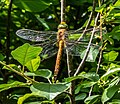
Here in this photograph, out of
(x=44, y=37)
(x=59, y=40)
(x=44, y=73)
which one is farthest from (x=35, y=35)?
(x=44, y=73)

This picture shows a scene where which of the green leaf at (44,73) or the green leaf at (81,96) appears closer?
the green leaf at (44,73)

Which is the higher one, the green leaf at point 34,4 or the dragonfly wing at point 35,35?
the green leaf at point 34,4

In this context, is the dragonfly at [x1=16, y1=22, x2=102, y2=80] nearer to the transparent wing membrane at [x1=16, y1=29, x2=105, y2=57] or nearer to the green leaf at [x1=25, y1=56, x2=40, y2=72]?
the transparent wing membrane at [x1=16, y1=29, x2=105, y2=57]

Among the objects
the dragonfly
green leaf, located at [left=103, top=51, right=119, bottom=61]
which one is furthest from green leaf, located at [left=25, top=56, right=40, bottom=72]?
green leaf, located at [left=103, top=51, right=119, bottom=61]

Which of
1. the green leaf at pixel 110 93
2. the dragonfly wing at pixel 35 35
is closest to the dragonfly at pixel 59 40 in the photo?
the dragonfly wing at pixel 35 35

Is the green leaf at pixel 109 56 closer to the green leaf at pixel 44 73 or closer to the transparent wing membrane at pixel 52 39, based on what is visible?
the transparent wing membrane at pixel 52 39

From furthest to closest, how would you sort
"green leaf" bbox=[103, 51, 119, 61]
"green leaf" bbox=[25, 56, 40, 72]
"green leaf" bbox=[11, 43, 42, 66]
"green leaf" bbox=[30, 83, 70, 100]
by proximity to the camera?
"green leaf" bbox=[103, 51, 119, 61], "green leaf" bbox=[25, 56, 40, 72], "green leaf" bbox=[11, 43, 42, 66], "green leaf" bbox=[30, 83, 70, 100]

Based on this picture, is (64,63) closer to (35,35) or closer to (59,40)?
(35,35)

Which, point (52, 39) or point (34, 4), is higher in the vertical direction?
point (34, 4)
